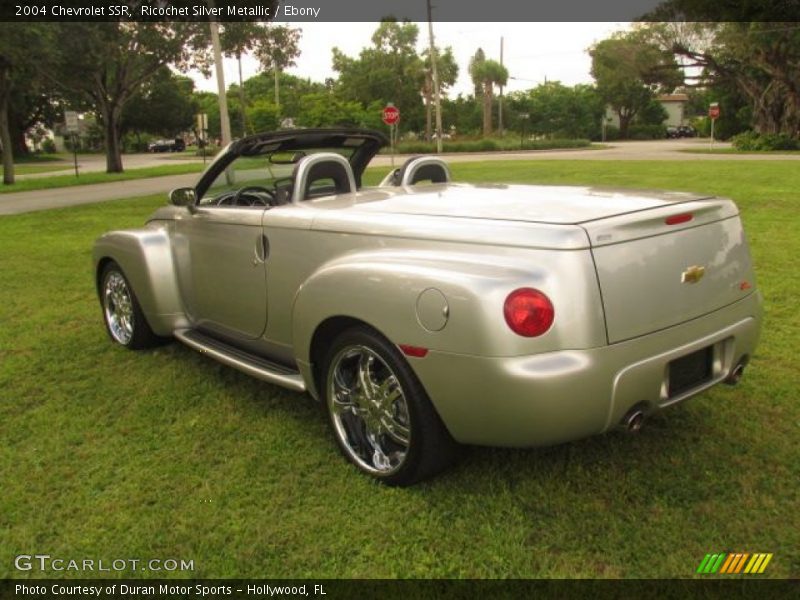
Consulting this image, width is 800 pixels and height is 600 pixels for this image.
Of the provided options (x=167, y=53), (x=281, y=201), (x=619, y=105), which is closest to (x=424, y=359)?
(x=281, y=201)

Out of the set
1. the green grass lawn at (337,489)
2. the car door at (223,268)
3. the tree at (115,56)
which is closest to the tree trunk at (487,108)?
the tree at (115,56)

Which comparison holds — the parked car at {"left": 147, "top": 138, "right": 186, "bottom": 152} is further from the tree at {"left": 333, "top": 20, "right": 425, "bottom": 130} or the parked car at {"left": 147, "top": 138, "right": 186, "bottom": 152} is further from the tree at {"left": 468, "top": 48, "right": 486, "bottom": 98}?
the tree at {"left": 468, "top": 48, "right": 486, "bottom": 98}

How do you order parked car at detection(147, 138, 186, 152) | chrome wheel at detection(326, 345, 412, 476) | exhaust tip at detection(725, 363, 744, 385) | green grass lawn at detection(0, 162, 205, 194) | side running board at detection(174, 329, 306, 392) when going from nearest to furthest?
chrome wheel at detection(326, 345, 412, 476), exhaust tip at detection(725, 363, 744, 385), side running board at detection(174, 329, 306, 392), green grass lawn at detection(0, 162, 205, 194), parked car at detection(147, 138, 186, 152)

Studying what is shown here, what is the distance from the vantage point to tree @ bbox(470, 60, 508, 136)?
219 feet

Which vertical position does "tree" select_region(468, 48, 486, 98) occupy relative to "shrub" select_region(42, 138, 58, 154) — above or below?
above

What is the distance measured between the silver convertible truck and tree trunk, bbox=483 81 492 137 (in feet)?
209

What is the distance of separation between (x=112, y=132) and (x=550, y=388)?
3007cm

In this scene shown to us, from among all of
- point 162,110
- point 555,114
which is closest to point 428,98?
point 555,114

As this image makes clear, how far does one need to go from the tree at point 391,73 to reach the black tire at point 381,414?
63.0 metres

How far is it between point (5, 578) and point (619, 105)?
83515 millimetres

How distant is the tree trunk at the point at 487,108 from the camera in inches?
2591

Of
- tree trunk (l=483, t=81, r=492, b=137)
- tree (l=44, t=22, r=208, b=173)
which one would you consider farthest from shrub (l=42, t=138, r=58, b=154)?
tree (l=44, t=22, r=208, b=173)

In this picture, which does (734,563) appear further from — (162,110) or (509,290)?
(162,110)

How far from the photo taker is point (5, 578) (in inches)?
96.4
